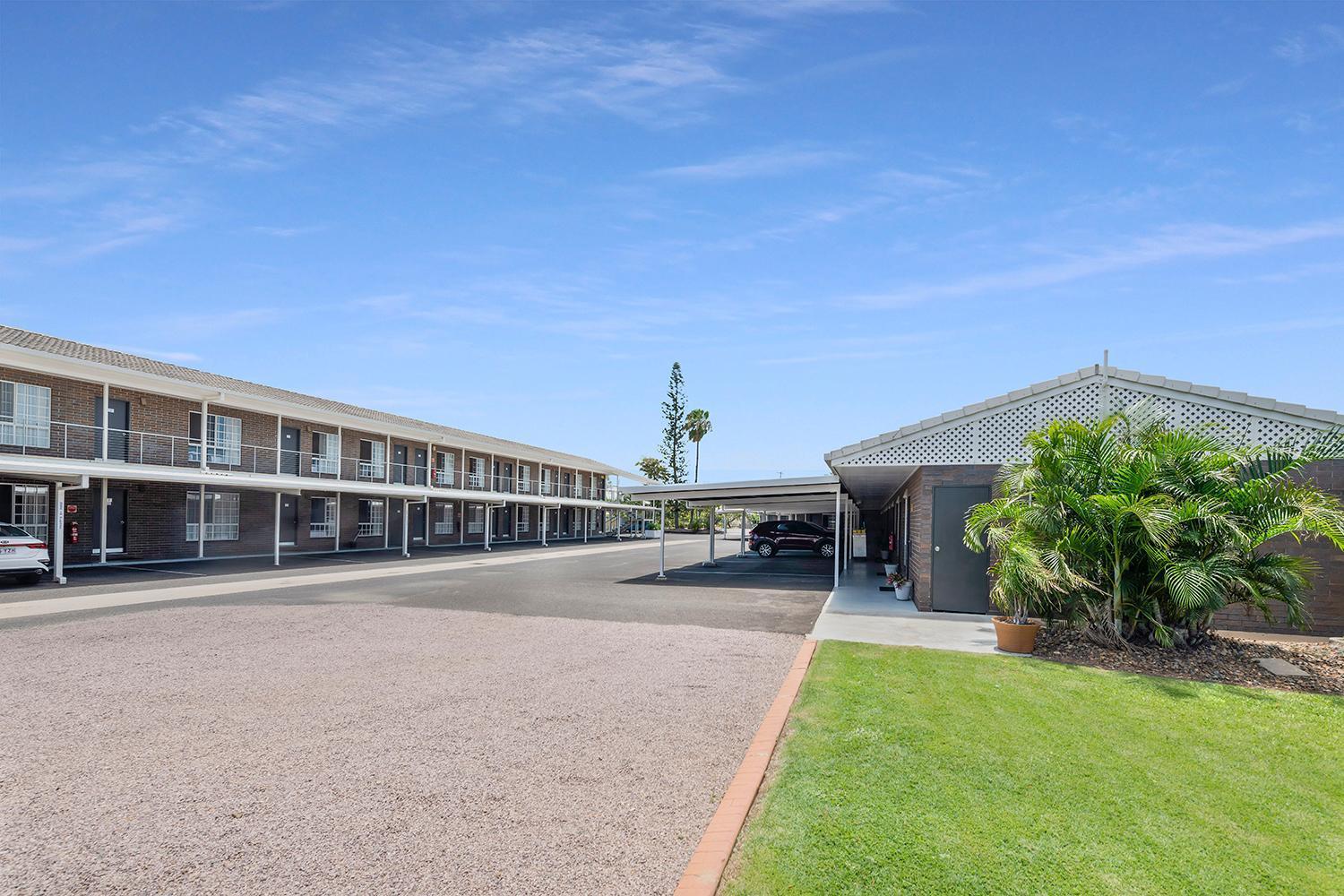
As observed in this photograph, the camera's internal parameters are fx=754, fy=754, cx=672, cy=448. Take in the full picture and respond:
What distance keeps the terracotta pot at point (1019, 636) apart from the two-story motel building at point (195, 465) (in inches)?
782

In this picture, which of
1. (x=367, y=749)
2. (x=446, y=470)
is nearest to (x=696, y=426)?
(x=446, y=470)

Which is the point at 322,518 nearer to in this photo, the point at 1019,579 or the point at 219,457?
the point at 219,457

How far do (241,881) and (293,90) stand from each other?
12.0 m

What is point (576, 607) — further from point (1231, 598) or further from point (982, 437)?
point (1231, 598)

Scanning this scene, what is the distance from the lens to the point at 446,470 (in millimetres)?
36344

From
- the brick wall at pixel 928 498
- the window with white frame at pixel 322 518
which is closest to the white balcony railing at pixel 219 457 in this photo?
the window with white frame at pixel 322 518

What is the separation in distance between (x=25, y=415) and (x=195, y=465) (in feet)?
15.2

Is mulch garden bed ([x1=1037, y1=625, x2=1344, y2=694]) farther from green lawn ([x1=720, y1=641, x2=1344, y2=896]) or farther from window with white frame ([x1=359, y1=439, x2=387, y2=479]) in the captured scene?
window with white frame ([x1=359, y1=439, x2=387, y2=479])

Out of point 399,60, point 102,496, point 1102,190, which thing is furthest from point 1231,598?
point 102,496

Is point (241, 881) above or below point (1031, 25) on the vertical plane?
below

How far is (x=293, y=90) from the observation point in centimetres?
1194

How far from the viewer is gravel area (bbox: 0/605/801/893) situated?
3.83 m

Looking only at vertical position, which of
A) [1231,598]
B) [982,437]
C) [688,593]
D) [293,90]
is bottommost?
[688,593]

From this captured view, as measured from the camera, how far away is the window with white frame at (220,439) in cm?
2389
